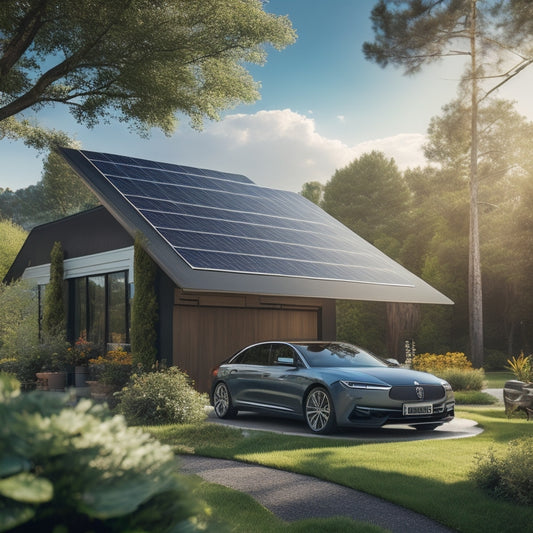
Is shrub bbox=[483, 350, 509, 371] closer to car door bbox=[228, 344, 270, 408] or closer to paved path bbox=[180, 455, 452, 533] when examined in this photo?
car door bbox=[228, 344, 270, 408]

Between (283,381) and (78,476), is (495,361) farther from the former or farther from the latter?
(78,476)

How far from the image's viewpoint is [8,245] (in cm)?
3228

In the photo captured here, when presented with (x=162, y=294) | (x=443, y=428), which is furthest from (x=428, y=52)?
(x=443, y=428)

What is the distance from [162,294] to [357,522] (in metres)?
11.6

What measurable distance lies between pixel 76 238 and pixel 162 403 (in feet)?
32.4

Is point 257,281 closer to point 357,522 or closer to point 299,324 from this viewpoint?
point 299,324

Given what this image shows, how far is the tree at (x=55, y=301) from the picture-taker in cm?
2155

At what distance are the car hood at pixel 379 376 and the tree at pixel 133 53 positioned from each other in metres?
9.51

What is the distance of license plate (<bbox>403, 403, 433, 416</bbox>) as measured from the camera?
11.7 meters

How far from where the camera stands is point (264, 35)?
18156mm

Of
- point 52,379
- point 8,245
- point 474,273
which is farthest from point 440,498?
point 8,245

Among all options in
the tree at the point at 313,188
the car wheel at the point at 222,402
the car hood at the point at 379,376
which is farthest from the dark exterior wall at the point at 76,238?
the tree at the point at 313,188

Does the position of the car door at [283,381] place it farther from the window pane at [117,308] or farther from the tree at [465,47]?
the tree at [465,47]

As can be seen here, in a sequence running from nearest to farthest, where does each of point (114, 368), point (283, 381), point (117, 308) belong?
point (283, 381) → point (114, 368) → point (117, 308)
